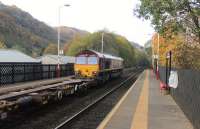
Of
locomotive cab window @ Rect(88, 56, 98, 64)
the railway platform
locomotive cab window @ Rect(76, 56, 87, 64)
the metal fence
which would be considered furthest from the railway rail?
locomotive cab window @ Rect(76, 56, 87, 64)

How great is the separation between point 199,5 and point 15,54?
35.3 m

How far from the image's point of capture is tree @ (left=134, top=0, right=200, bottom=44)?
1869 cm

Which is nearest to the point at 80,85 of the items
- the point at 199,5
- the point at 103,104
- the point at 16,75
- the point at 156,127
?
the point at 103,104

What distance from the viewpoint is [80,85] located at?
1113 inches

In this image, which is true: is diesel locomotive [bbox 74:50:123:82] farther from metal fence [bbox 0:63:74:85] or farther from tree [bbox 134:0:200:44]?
tree [bbox 134:0:200:44]

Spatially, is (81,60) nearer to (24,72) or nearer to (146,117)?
(24,72)

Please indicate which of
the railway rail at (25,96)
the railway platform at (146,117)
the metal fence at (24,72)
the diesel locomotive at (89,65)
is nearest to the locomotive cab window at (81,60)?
the diesel locomotive at (89,65)

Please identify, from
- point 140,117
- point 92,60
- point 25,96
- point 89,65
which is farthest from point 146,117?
point 92,60

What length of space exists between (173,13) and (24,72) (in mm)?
20337

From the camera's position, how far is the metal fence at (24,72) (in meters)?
32.5

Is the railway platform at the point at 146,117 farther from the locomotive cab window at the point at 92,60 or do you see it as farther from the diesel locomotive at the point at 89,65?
the locomotive cab window at the point at 92,60

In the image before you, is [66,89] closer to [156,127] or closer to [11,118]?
[11,118]

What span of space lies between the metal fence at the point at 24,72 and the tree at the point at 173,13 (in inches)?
584

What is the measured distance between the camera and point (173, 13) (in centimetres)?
1905
